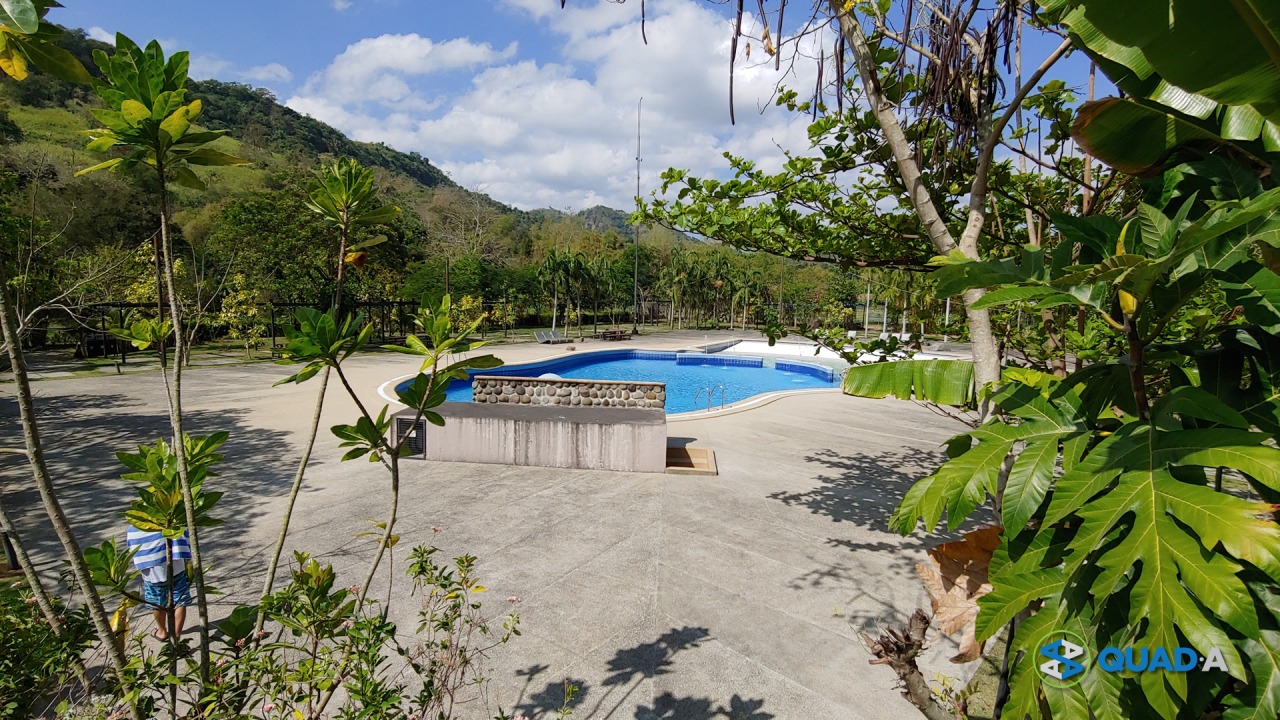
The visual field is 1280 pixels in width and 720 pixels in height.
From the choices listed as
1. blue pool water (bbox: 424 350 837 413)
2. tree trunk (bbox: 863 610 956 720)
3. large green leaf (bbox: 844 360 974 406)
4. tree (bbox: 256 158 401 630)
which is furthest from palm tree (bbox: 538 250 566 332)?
tree trunk (bbox: 863 610 956 720)

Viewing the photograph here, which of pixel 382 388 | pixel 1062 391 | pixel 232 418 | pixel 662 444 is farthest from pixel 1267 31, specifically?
pixel 382 388

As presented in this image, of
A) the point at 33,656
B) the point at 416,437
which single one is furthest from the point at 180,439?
the point at 416,437

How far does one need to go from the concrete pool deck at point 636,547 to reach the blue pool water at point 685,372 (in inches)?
346

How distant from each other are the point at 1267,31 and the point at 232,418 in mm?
12927

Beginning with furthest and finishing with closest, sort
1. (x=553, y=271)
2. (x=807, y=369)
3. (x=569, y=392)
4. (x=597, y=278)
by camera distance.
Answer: (x=597, y=278), (x=553, y=271), (x=807, y=369), (x=569, y=392)

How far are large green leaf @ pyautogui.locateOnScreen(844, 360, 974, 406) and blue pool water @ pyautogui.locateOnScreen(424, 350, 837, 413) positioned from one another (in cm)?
1363

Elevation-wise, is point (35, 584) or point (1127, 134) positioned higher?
point (1127, 134)

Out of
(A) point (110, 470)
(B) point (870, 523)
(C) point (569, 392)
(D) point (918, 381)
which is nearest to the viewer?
(D) point (918, 381)

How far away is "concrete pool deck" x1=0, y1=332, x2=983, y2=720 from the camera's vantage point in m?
3.23

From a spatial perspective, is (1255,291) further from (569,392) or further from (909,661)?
(569,392)

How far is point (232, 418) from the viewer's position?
1011 cm

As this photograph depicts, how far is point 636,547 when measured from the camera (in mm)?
4996

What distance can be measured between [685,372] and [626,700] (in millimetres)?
19763

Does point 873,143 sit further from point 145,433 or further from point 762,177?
point 145,433
